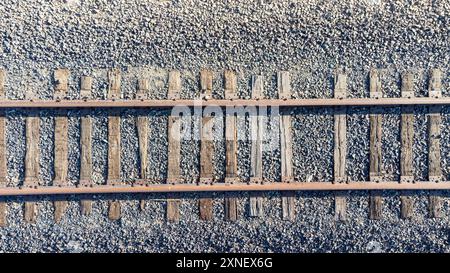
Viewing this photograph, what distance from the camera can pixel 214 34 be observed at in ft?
16.5

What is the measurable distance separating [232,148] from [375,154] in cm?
185

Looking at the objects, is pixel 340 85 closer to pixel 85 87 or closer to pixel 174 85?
pixel 174 85

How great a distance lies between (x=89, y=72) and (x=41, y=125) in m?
0.92

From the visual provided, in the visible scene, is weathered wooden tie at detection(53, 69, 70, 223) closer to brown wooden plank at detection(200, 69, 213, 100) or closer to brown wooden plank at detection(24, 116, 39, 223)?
brown wooden plank at detection(24, 116, 39, 223)

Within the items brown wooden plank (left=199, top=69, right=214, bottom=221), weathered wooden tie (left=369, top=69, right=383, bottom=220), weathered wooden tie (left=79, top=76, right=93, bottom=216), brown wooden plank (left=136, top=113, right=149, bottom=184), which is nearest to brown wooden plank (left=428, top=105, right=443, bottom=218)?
weathered wooden tie (left=369, top=69, right=383, bottom=220)

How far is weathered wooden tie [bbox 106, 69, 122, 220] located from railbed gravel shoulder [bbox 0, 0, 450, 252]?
0.25 ft

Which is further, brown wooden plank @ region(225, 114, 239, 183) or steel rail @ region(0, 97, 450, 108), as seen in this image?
brown wooden plank @ region(225, 114, 239, 183)

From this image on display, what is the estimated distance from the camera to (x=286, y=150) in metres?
4.97

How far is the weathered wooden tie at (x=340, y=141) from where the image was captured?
4969mm

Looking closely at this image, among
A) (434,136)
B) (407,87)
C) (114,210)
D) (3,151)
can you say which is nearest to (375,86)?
(407,87)

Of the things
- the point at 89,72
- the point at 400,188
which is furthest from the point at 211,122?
the point at 400,188

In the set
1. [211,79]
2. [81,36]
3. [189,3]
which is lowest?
[211,79]

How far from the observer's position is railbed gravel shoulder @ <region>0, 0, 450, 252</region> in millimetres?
4969
